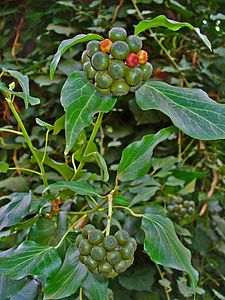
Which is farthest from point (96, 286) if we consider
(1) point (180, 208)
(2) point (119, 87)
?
(1) point (180, 208)

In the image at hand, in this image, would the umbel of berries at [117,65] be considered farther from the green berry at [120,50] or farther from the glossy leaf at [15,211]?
the glossy leaf at [15,211]

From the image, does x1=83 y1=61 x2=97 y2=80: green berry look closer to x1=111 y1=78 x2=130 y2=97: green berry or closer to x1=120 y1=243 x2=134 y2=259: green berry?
x1=111 y1=78 x2=130 y2=97: green berry

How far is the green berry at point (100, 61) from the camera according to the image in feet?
1.57

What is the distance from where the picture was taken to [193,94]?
1.71ft

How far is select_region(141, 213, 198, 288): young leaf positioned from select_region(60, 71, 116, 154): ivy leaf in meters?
0.14

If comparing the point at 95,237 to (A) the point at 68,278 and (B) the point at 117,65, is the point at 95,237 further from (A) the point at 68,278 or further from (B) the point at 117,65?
(B) the point at 117,65

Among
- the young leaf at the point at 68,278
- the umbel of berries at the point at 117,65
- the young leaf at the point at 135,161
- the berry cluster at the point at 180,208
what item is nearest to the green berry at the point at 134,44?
the umbel of berries at the point at 117,65

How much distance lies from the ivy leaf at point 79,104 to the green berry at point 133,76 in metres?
0.04

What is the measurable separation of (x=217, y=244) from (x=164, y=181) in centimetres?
24

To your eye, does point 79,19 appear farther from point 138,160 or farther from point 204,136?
point 204,136

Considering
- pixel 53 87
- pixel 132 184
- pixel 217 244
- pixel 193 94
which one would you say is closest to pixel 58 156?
pixel 53 87

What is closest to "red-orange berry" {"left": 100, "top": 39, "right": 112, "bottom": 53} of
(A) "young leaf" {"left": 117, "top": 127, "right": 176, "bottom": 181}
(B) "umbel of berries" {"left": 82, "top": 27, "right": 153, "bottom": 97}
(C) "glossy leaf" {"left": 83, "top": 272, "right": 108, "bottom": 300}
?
(B) "umbel of berries" {"left": 82, "top": 27, "right": 153, "bottom": 97}

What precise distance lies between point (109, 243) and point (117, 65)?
19 cm

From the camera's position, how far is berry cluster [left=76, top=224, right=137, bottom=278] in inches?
19.7
